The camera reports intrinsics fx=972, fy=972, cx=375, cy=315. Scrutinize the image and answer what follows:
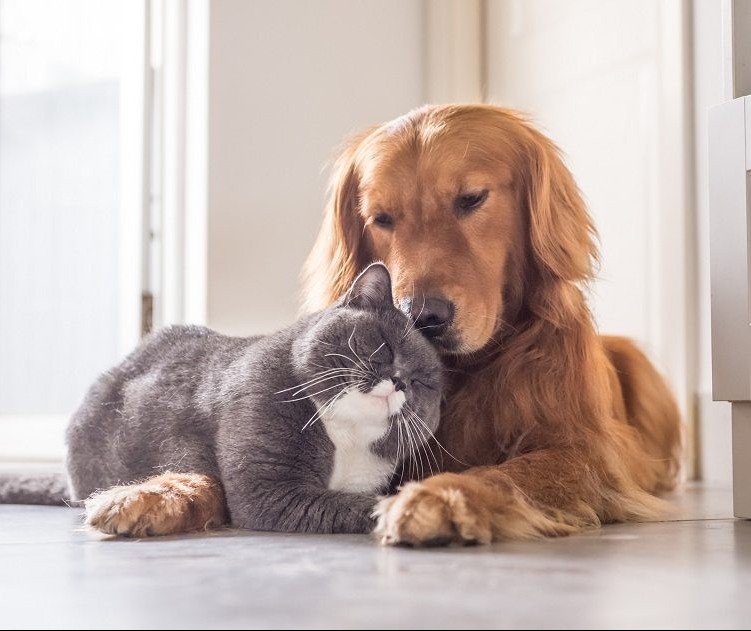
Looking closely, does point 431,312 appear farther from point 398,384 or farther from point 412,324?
point 398,384

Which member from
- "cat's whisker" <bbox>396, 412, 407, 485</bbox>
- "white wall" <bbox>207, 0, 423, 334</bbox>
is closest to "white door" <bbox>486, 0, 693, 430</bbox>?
"white wall" <bbox>207, 0, 423, 334</bbox>

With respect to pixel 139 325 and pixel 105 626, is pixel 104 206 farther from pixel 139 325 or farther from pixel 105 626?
pixel 105 626

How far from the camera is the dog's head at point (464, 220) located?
1.50 meters

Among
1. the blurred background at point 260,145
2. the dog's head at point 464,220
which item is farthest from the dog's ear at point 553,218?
the blurred background at point 260,145

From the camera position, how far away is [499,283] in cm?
158

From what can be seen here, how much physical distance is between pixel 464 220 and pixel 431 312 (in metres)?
0.19

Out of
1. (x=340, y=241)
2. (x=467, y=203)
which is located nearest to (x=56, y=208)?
(x=340, y=241)

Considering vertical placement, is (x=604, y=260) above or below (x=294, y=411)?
above

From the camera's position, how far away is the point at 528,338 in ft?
5.25

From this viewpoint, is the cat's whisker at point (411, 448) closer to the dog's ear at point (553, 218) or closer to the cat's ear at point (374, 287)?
the cat's ear at point (374, 287)

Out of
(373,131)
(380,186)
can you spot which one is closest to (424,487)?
(380,186)

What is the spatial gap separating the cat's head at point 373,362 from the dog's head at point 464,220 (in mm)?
73

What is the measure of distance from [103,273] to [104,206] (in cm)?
20

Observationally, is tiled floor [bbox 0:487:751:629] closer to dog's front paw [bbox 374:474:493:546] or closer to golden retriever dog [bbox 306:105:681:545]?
dog's front paw [bbox 374:474:493:546]
